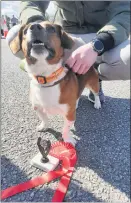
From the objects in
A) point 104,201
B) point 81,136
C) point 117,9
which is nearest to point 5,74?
point 81,136

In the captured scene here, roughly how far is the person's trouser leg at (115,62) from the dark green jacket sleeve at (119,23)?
0.20 ft

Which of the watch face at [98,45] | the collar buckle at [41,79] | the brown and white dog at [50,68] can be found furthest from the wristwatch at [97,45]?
the collar buckle at [41,79]

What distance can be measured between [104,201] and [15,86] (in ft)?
5.49

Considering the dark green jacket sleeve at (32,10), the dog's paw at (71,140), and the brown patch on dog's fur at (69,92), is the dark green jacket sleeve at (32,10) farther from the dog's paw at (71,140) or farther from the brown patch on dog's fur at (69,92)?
the dog's paw at (71,140)

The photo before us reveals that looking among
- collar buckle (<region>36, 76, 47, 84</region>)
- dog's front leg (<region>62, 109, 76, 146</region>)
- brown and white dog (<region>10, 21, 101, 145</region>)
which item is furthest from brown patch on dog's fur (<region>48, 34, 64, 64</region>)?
dog's front leg (<region>62, 109, 76, 146</region>)

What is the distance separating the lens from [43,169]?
57.5 inches

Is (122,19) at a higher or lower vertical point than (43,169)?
higher

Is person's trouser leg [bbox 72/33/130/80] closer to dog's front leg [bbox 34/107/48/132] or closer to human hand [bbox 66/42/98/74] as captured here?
human hand [bbox 66/42/98/74]

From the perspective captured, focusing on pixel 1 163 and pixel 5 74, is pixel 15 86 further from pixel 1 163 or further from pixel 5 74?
pixel 1 163

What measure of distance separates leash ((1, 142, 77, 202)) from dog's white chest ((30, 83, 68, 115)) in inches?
8.8

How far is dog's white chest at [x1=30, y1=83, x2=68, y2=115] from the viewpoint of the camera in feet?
5.23

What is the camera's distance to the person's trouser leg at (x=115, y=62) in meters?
1.67

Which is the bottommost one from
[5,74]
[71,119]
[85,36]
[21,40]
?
[5,74]

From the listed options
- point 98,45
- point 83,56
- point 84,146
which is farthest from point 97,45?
point 84,146
